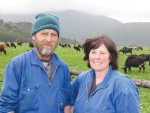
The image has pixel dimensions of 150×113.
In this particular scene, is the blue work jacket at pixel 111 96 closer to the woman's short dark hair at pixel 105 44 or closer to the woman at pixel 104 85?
the woman at pixel 104 85

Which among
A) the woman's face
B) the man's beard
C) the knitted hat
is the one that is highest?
the knitted hat

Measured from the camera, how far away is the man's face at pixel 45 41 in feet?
12.3

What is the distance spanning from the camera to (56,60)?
3949 mm

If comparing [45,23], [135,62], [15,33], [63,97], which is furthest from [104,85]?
[15,33]

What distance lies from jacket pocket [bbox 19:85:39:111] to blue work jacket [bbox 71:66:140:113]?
561 millimetres

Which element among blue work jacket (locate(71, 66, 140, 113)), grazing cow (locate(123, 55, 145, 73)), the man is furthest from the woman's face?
grazing cow (locate(123, 55, 145, 73))

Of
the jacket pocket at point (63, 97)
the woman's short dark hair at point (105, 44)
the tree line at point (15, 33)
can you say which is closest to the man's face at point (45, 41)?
the woman's short dark hair at point (105, 44)

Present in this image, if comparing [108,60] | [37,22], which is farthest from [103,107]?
[37,22]

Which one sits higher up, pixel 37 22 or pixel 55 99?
pixel 37 22

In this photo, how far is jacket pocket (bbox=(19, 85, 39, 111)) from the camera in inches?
144

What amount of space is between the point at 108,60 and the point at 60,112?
958 mm

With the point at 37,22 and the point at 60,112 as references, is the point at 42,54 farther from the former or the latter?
the point at 60,112

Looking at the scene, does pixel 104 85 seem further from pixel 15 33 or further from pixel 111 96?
pixel 15 33

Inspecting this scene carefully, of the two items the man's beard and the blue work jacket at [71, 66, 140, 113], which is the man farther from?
the blue work jacket at [71, 66, 140, 113]
